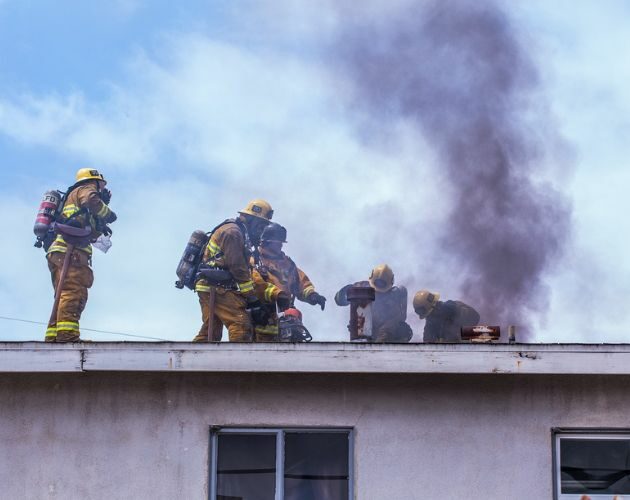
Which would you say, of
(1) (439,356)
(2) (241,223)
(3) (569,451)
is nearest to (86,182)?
(2) (241,223)

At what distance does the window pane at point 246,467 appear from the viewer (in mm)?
7805

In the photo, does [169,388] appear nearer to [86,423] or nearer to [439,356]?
[86,423]

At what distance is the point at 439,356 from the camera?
759cm

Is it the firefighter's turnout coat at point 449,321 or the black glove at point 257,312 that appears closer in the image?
the black glove at point 257,312

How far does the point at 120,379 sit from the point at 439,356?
7.31 ft

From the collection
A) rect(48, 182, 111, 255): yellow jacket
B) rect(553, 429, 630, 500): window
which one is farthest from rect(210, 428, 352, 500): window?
rect(48, 182, 111, 255): yellow jacket

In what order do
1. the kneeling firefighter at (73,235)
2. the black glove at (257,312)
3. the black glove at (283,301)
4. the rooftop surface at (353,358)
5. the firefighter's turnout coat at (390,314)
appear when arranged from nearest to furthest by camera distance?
1. the rooftop surface at (353,358)
2. the kneeling firefighter at (73,235)
3. the black glove at (257,312)
4. the black glove at (283,301)
5. the firefighter's turnout coat at (390,314)

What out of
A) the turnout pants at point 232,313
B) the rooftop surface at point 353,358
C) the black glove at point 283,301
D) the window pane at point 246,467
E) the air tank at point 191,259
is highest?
the air tank at point 191,259

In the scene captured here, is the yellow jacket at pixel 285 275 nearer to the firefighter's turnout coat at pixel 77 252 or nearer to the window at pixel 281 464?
the firefighter's turnout coat at pixel 77 252

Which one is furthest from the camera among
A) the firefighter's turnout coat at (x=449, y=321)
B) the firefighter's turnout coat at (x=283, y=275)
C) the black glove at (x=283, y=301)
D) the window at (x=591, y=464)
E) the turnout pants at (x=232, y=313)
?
the firefighter's turnout coat at (x=449, y=321)

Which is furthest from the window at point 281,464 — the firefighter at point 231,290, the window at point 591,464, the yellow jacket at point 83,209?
the yellow jacket at point 83,209

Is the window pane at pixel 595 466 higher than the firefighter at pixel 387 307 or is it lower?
lower

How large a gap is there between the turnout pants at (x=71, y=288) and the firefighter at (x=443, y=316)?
13.2ft

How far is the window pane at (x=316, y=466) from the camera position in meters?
7.81
